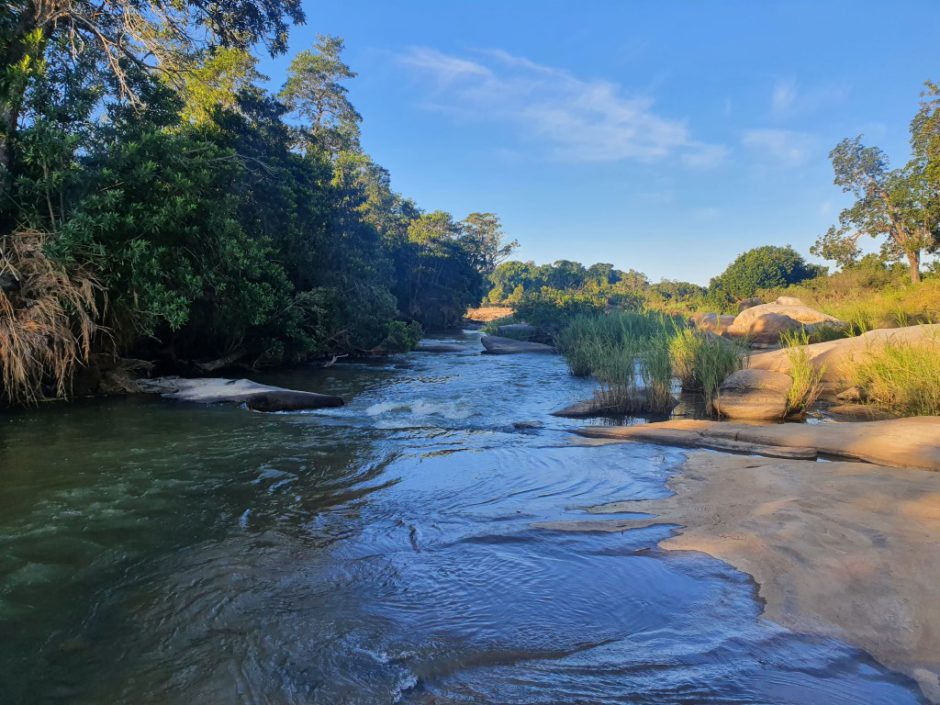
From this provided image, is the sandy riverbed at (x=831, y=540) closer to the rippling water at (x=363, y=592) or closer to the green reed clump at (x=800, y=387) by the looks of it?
the rippling water at (x=363, y=592)

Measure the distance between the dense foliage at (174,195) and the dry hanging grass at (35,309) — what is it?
0.09m

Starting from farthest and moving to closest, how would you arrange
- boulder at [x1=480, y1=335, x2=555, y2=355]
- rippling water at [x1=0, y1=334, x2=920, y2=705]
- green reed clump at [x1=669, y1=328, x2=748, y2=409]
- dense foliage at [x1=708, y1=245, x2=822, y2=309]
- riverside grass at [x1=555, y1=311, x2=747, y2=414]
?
1. dense foliage at [x1=708, y1=245, x2=822, y2=309]
2. boulder at [x1=480, y1=335, x2=555, y2=355]
3. green reed clump at [x1=669, y1=328, x2=748, y2=409]
4. riverside grass at [x1=555, y1=311, x2=747, y2=414]
5. rippling water at [x1=0, y1=334, x2=920, y2=705]

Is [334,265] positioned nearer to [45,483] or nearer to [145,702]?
Answer: [45,483]

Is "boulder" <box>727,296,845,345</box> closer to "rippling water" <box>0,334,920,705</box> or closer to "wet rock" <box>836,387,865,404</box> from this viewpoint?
"wet rock" <box>836,387,865,404</box>

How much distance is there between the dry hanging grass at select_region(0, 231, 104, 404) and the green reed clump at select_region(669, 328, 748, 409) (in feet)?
36.1

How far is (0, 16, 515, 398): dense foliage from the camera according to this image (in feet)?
29.0

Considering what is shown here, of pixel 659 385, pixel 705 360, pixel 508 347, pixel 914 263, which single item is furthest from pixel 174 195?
pixel 914 263

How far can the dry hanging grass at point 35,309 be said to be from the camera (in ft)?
26.6

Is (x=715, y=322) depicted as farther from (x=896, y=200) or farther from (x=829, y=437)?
(x=829, y=437)

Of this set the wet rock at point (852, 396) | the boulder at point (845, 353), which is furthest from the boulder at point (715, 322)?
the wet rock at point (852, 396)

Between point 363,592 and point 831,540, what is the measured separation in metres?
3.27

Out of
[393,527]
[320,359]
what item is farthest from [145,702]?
[320,359]

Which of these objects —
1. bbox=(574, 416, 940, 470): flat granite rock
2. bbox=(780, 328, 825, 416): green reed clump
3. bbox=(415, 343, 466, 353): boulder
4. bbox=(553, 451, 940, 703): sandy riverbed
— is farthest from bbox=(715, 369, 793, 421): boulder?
bbox=(415, 343, 466, 353): boulder

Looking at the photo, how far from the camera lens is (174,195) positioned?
9.99 metres
